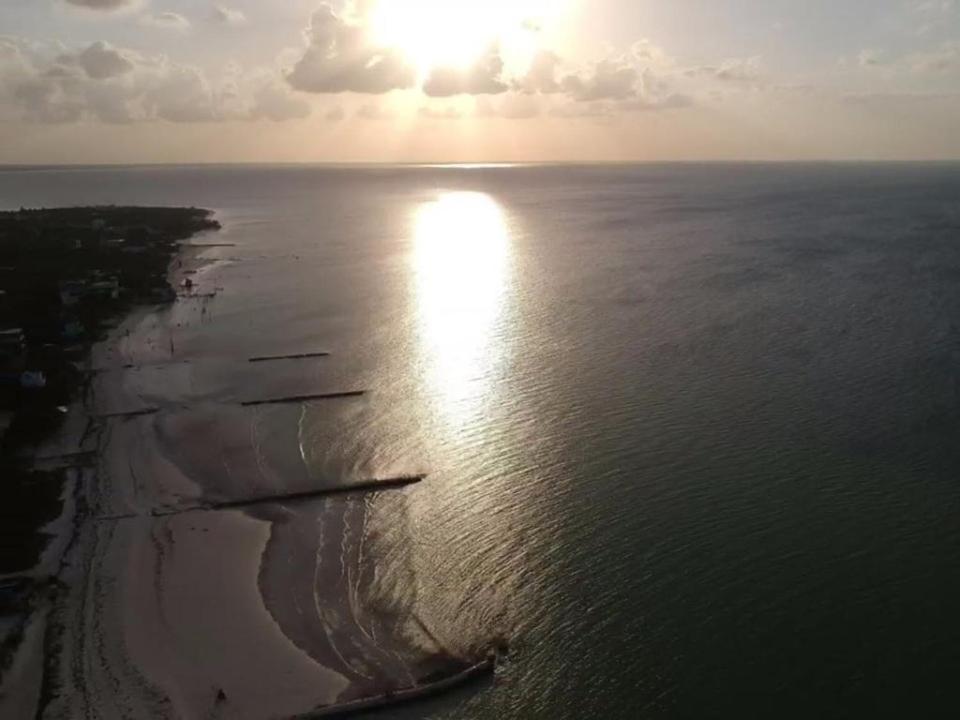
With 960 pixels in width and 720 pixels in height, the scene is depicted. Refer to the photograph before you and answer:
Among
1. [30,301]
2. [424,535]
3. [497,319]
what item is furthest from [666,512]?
[30,301]

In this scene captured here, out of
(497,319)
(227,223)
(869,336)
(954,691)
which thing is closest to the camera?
(954,691)

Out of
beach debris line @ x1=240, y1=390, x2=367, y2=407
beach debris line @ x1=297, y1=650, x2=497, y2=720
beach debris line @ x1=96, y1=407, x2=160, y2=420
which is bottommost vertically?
beach debris line @ x1=297, y1=650, x2=497, y2=720

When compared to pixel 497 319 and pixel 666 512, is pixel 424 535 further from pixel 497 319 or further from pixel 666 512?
pixel 497 319

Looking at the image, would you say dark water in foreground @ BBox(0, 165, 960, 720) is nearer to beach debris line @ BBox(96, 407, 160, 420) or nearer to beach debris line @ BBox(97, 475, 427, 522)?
beach debris line @ BBox(97, 475, 427, 522)

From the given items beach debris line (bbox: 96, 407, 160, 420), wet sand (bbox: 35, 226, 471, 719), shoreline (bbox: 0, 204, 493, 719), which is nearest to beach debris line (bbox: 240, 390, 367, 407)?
shoreline (bbox: 0, 204, 493, 719)

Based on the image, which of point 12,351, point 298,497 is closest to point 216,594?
point 298,497

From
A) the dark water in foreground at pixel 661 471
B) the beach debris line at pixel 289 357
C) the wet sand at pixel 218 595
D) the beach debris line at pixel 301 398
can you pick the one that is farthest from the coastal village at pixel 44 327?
the beach debris line at pixel 289 357

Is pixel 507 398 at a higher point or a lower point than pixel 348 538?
higher
